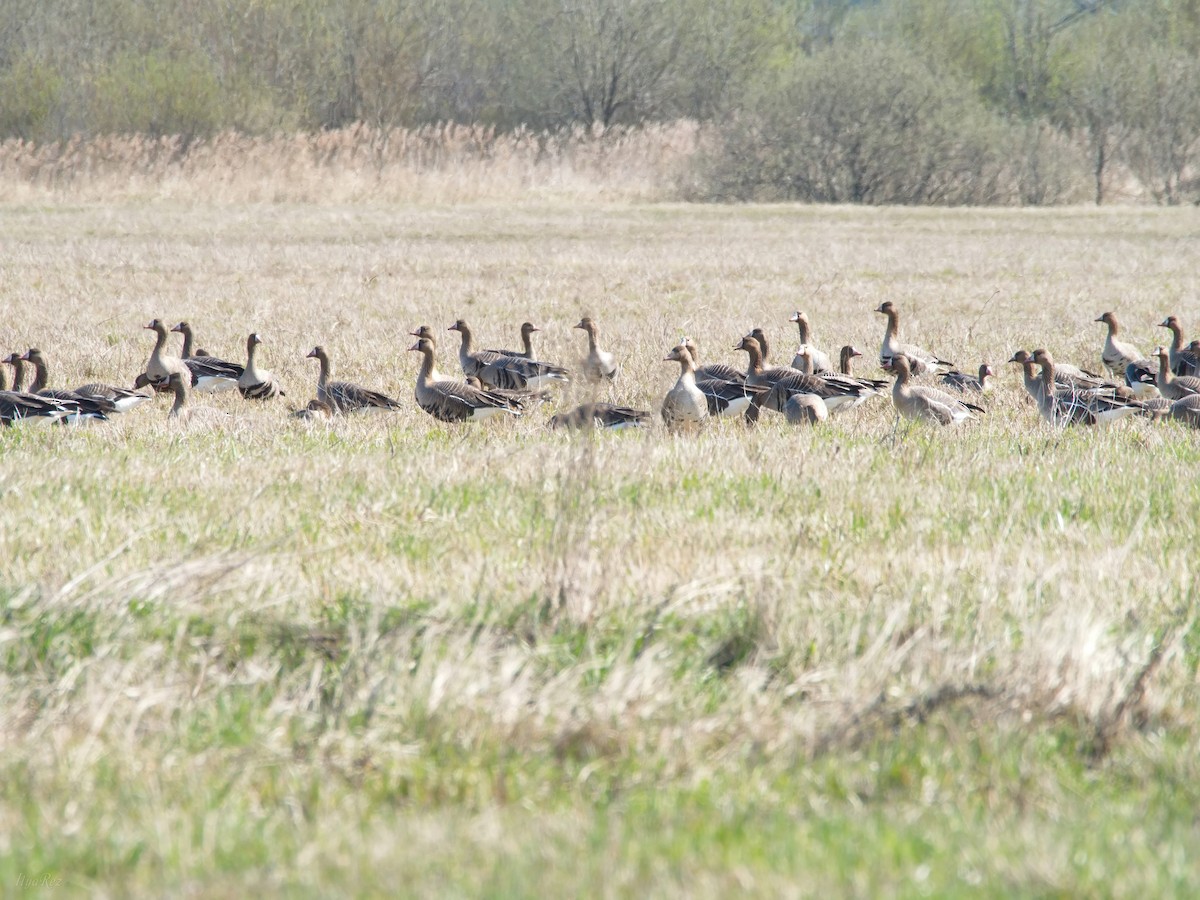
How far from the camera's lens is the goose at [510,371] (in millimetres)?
10711

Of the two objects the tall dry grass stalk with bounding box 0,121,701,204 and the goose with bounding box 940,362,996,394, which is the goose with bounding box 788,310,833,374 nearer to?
the goose with bounding box 940,362,996,394

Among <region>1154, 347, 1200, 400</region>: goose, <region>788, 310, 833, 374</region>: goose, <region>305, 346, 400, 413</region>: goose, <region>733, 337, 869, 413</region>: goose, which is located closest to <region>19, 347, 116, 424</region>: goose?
<region>305, 346, 400, 413</region>: goose

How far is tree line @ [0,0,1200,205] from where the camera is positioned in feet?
133

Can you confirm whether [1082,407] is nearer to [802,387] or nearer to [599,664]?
[802,387]

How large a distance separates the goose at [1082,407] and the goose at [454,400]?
3671mm

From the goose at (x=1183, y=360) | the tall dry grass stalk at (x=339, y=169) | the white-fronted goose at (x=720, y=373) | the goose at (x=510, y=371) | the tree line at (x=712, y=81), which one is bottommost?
the goose at (x=1183, y=360)

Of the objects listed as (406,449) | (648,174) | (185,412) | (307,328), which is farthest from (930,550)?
(648,174)

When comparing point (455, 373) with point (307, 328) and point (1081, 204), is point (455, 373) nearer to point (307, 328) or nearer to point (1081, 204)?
point (307, 328)

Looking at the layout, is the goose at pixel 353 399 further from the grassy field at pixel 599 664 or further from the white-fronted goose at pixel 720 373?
the white-fronted goose at pixel 720 373

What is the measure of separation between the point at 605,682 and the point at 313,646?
0.93m

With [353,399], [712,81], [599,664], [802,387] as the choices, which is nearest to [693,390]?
[802,387]

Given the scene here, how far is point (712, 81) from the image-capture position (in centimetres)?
5519

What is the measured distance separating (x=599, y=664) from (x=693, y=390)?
486cm

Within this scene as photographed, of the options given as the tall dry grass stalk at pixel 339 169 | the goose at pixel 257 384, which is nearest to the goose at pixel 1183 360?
the goose at pixel 257 384
